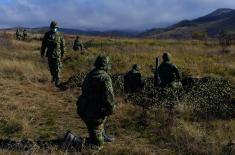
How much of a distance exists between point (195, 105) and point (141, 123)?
1.91 m

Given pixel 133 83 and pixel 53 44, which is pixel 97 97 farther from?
pixel 53 44

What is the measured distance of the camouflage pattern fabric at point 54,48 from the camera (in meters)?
18.6

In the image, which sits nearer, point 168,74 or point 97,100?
point 97,100

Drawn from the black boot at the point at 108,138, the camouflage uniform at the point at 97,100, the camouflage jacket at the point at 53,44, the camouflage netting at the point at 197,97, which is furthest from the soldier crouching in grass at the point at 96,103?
the camouflage jacket at the point at 53,44

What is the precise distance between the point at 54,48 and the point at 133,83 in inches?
128

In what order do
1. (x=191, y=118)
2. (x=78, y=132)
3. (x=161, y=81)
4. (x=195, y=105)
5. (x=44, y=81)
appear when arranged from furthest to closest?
(x=44, y=81) < (x=161, y=81) < (x=195, y=105) < (x=191, y=118) < (x=78, y=132)

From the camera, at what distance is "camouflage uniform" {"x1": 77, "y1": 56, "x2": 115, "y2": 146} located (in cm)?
1010

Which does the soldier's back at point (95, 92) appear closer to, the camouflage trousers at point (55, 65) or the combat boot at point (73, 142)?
the combat boot at point (73, 142)

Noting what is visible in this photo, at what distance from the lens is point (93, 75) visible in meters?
10.2

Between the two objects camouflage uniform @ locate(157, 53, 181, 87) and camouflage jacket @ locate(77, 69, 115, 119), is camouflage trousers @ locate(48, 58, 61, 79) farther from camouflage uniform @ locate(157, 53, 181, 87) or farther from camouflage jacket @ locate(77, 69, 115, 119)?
camouflage jacket @ locate(77, 69, 115, 119)

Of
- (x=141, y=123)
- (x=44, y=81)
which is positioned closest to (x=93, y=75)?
(x=141, y=123)

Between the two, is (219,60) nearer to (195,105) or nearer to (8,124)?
(195,105)

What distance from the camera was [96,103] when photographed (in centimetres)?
1029

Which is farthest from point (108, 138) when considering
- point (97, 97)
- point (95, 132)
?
point (97, 97)
